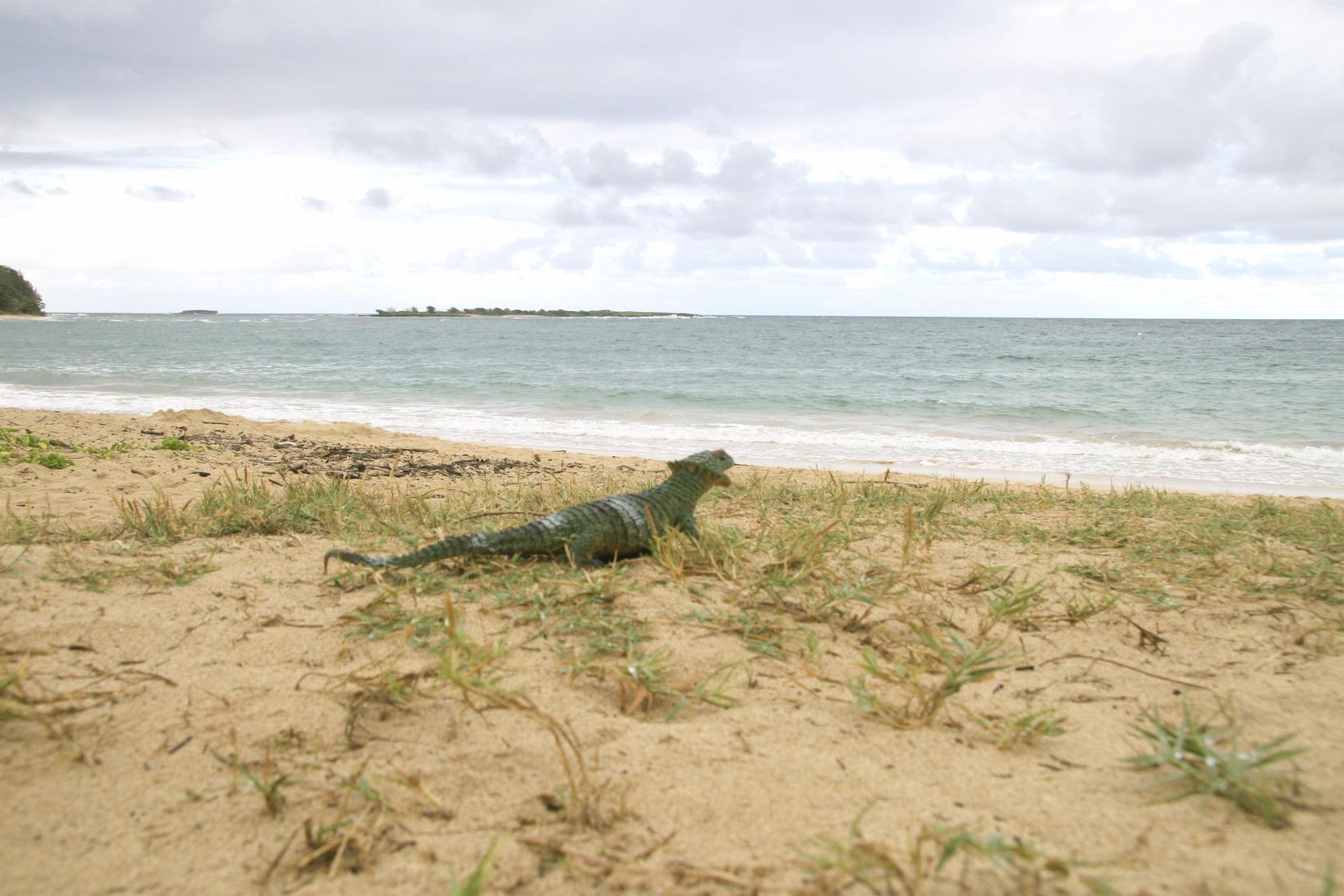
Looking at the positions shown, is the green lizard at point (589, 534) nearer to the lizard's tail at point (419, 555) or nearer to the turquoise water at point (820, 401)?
the lizard's tail at point (419, 555)

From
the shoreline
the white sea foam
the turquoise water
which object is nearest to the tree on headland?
the turquoise water

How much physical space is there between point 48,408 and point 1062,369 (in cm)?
2803

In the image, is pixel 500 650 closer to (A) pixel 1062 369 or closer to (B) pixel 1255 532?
(B) pixel 1255 532

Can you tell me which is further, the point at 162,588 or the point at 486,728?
the point at 162,588

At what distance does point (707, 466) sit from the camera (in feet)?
11.7

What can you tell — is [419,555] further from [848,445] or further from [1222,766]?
[848,445]

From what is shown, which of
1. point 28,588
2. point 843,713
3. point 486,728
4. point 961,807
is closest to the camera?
point 961,807

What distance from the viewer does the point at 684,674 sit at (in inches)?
87.7

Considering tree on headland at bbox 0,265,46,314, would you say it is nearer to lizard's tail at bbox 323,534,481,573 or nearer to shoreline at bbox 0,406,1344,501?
shoreline at bbox 0,406,1344,501

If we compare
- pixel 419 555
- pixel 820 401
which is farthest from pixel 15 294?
pixel 419 555

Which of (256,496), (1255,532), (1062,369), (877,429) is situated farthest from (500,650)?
(1062,369)

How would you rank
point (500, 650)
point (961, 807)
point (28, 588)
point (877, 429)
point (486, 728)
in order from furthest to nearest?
point (877, 429) < point (28, 588) < point (500, 650) < point (486, 728) < point (961, 807)

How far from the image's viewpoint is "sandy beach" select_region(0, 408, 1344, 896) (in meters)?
1.40

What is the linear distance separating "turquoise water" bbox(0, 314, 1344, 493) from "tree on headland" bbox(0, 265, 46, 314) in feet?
173
